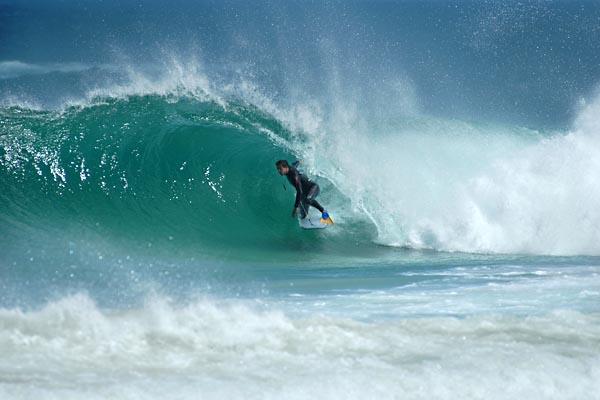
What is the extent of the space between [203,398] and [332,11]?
77202mm

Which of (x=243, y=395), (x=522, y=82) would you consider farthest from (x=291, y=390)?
(x=522, y=82)

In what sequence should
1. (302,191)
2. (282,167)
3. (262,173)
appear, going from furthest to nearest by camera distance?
(262,173)
(302,191)
(282,167)

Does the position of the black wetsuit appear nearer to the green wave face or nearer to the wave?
the green wave face

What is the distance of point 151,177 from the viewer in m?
Result: 12.4

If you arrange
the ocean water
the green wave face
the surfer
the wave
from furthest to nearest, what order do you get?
the wave < the surfer < the green wave face < the ocean water

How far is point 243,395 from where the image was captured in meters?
5.00

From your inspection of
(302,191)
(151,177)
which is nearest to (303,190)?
(302,191)

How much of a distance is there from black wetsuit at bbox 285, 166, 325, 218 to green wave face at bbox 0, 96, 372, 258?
54cm

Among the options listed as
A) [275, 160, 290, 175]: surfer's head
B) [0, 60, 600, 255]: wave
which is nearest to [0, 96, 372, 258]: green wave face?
[0, 60, 600, 255]: wave

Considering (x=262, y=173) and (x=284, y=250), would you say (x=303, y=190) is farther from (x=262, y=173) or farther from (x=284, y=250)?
(x=262, y=173)

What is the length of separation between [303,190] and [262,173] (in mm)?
1876

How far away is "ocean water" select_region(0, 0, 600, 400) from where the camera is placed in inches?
213

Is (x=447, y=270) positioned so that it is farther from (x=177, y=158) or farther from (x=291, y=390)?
(x=177, y=158)

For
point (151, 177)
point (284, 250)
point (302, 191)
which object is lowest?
point (284, 250)
